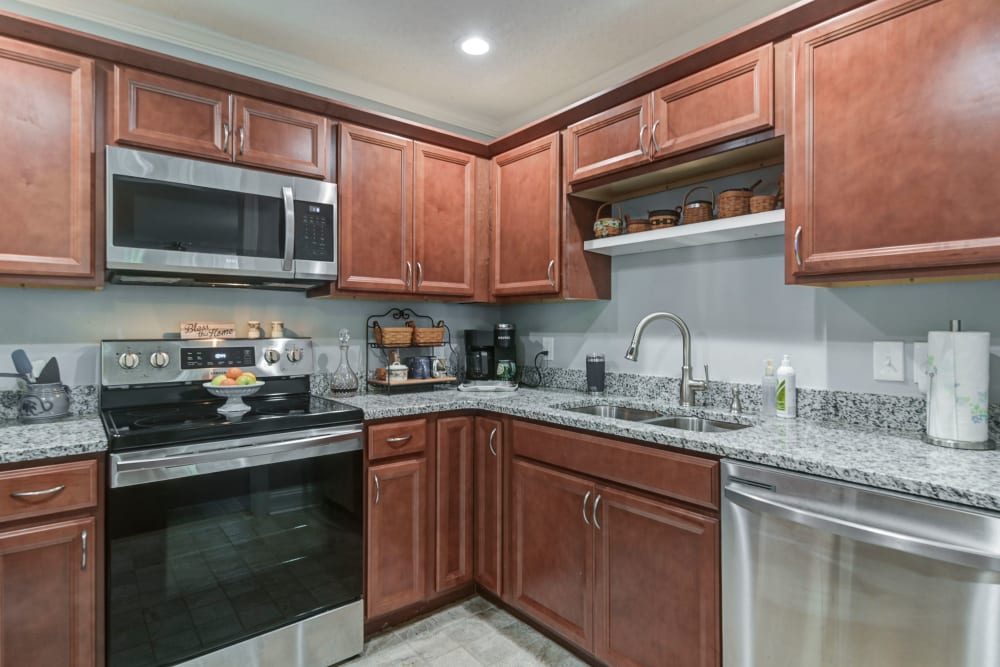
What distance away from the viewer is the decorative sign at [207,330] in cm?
222

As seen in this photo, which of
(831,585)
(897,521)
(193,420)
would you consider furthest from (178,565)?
(897,521)

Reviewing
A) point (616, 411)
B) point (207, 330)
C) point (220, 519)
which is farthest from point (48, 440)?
point (616, 411)

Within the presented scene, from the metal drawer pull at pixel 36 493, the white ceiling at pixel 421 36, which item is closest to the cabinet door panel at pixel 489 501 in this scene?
the metal drawer pull at pixel 36 493

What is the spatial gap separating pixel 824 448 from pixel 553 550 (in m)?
1.05

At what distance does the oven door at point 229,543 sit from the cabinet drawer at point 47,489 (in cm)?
6

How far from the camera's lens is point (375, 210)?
249 cm

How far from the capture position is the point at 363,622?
208 cm

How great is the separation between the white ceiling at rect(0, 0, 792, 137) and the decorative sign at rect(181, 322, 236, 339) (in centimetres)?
118

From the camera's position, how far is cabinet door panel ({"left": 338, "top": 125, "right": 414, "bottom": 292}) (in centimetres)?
240

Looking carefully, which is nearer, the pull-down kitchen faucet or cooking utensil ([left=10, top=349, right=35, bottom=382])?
cooking utensil ([left=10, top=349, right=35, bottom=382])

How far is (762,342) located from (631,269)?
0.72 m

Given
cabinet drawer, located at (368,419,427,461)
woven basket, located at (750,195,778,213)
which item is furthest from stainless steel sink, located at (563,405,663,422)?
woven basket, located at (750,195,778,213)

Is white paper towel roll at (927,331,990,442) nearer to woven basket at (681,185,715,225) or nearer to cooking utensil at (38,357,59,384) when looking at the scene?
woven basket at (681,185,715,225)

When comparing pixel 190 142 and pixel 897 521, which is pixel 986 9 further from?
pixel 190 142
